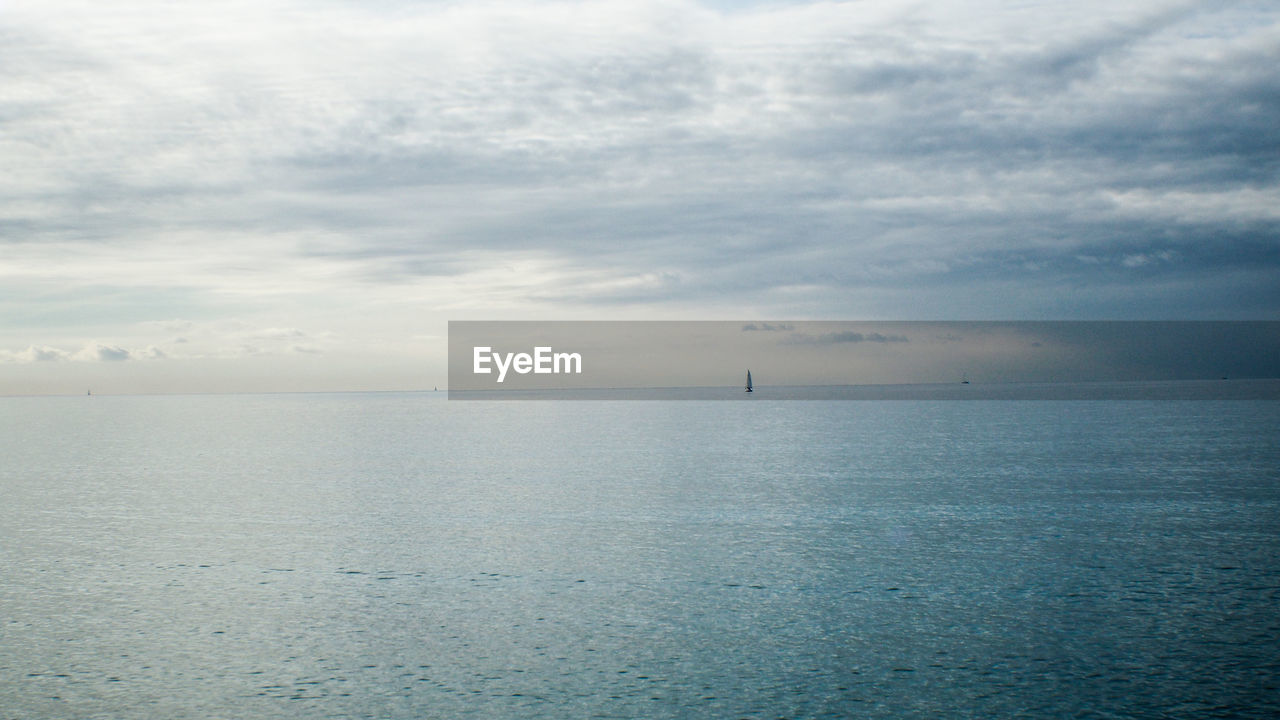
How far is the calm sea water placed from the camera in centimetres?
1006

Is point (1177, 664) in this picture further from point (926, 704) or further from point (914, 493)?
point (914, 493)

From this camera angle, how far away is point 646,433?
63.9 meters

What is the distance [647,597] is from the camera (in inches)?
563

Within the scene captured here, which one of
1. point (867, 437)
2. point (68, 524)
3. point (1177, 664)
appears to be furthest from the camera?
point (867, 437)

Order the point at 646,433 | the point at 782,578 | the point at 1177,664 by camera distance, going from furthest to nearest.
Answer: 1. the point at 646,433
2. the point at 782,578
3. the point at 1177,664

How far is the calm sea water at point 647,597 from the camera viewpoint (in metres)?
10.1

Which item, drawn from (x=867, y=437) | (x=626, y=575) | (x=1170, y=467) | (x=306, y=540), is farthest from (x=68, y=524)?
(x=867, y=437)

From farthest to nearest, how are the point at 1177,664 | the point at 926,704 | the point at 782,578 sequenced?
the point at 782,578
the point at 1177,664
the point at 926,704

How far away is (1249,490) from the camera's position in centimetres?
2709

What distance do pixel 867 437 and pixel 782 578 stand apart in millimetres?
41587

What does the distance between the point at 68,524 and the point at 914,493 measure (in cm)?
2078

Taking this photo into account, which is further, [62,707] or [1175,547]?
[1175,547]

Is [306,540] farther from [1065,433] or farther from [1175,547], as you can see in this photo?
[1065,433]

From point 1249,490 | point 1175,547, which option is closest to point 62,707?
point 1175,547
